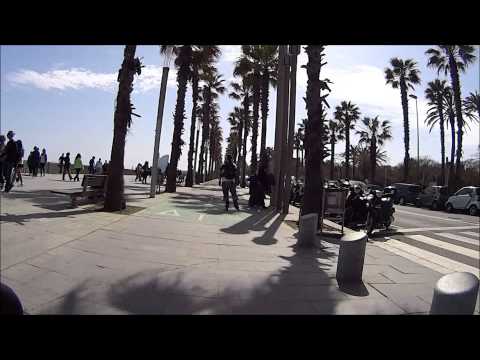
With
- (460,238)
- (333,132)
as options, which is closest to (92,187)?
(460,238)

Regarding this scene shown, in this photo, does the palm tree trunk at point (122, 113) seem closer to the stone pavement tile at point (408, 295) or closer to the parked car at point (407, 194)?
the stone pavement tile at point (408, 295)

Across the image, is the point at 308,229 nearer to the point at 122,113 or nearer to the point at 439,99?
the point at 122,113

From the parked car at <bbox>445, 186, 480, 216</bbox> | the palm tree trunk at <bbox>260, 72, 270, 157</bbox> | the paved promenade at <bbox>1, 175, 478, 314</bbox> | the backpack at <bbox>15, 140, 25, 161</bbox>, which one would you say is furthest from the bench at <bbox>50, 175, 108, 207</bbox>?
the parked car at <bbox>445, 186, 480, 216</bbox>

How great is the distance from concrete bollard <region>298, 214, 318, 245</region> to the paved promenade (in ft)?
1.14

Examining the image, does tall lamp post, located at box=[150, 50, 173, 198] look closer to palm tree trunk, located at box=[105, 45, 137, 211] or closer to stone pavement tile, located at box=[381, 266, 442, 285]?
palm tree trunk, located at box=[105, 45, 137, 211]

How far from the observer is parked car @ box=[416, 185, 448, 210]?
24.5m

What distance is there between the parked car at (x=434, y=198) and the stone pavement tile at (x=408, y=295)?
22.0 meters

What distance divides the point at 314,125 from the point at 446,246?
14.9 ft
